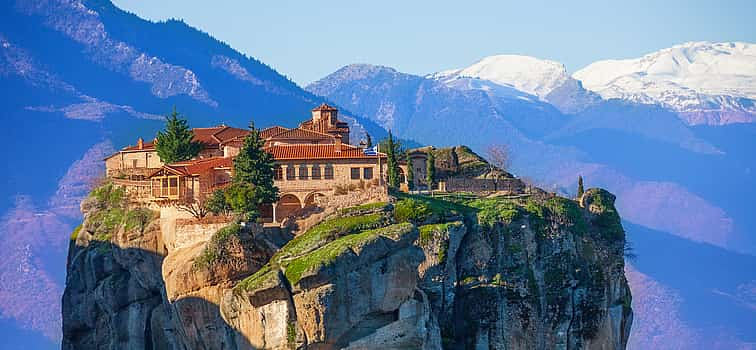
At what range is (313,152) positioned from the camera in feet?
334

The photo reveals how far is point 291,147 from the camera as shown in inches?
4058

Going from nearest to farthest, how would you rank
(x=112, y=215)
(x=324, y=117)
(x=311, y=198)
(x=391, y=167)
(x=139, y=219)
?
(x=311, y=198) < (x=139, y=219) < (x=391, y=167) < (x=112, y=215) < (x=324, y=117)

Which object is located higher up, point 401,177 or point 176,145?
point 176,145

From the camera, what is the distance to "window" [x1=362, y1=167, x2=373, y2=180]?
101688mm

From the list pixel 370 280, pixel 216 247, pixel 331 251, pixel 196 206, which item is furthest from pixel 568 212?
pixel 216 247

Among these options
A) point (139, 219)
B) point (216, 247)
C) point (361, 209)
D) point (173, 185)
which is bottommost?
point (216, 247)

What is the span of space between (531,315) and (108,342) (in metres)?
29.7

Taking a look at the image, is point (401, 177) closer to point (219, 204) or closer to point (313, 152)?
point (313, 152)

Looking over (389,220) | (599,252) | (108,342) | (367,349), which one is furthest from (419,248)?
(108,342)

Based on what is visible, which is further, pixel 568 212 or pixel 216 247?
pixel 568 212

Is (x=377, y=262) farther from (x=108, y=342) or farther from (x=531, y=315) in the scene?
(x=108, y=342)

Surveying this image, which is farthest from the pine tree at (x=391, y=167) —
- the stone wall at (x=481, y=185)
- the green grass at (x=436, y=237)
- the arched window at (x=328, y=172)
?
the green grass at (x=436, y=237)

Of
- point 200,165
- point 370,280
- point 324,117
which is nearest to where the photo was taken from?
point 370,280

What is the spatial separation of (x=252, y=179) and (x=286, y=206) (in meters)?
3.80
